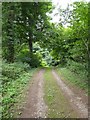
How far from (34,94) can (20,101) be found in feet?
4.99

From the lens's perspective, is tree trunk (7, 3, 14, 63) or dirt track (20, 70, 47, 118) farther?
tree trunk (7, 3, 14, 63)

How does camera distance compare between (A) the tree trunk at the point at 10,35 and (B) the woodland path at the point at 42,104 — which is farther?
(A) the tree trunk at the point at 10,35

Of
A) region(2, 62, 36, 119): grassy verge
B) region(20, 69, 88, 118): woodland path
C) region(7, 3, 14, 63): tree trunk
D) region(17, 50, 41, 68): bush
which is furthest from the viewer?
region(17, 50, 41, 68): bush

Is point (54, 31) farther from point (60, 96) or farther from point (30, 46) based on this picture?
point (60, 96)

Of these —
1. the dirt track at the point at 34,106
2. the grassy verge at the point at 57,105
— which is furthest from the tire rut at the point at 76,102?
the dirt track at the point at 34,106

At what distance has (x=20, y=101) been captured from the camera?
33.2ft

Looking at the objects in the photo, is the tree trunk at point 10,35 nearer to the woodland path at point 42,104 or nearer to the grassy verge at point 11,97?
the grassy verge at point 11,97

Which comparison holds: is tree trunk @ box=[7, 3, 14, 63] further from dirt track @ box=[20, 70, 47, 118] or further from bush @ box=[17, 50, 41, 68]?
dirt track @ box=[20, 70, 47, 118]

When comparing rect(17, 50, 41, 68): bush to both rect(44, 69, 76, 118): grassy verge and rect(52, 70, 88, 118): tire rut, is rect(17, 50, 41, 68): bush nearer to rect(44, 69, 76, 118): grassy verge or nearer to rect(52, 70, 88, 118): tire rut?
rect(52, 70, 88, 118): tire rut

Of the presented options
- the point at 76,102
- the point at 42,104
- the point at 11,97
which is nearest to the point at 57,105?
the point at 42,104

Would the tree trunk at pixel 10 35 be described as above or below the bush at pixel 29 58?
above

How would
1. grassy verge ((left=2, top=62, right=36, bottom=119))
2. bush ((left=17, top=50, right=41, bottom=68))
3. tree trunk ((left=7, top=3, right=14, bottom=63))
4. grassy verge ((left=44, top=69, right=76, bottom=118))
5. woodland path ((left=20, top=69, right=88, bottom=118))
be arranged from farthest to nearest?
bush ((left=17, top=50, right=41, bottom=68))
tree trunk ((left=7, top=3, right=14, bottom=63))
grassy verge ((left=2, top=62, right=36, bottom=119))
woodland path ((left=20, top=69, right=88, bottom=118))
grassy verge ((left=44, top=69, right=76, bottom=118))

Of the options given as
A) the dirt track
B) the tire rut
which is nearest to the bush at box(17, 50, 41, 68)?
the tire rut

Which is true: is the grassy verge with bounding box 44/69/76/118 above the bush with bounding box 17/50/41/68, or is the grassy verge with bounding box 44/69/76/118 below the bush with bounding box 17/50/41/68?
above
